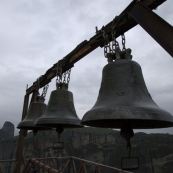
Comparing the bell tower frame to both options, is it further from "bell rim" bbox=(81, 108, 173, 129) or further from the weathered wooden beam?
"bell rim" bbox=(81, 108, 173, 129)

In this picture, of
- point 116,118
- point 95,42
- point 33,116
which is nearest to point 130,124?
point 116,118

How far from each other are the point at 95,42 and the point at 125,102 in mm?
1680

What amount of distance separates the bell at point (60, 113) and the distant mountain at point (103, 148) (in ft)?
119

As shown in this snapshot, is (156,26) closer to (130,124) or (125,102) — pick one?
(125,102)

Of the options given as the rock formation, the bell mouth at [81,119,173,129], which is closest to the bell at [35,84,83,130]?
the bell mouth at [81,119,173,129]

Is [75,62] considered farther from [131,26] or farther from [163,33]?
[163,33]

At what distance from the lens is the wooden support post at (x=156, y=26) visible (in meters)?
1.63

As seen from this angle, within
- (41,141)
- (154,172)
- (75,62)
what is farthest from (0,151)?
(75,62)

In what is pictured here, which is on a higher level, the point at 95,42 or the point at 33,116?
the point at 95,42

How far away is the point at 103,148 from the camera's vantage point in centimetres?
4262

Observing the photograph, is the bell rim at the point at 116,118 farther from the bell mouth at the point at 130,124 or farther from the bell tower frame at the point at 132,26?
the bell tower frame at the point at 132,26

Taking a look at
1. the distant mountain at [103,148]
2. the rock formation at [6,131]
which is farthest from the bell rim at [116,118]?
the rock formation at [6,131]

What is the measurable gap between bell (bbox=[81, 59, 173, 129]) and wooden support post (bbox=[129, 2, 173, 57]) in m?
0.34

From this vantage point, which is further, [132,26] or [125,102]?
[132,26]
